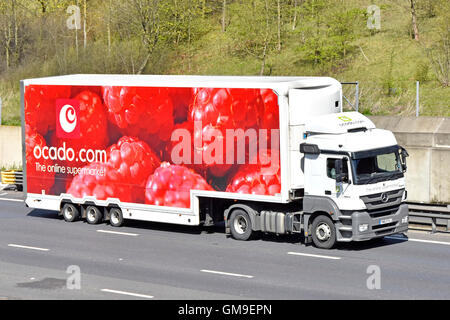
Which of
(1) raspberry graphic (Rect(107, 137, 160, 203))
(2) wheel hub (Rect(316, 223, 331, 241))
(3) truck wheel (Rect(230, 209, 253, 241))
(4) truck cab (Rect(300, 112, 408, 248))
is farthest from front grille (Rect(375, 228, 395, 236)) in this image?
(1) raspberry graphic (Rect(107, 137, 160, 203))

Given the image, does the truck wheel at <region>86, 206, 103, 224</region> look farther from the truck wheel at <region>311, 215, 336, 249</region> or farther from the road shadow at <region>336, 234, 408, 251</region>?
the road shadow at <region>336, 234, 408, 251</region>

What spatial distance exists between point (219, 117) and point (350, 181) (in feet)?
12.7

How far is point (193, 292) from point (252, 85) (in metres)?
6.32

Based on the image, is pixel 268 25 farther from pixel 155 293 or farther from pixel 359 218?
pixel 155 293

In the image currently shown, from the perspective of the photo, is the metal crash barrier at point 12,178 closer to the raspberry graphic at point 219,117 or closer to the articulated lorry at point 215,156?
the articulated lorry at point 215,156

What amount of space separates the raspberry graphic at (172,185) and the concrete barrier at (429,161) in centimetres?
661

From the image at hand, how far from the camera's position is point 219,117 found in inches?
852

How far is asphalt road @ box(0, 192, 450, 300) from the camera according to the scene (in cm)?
1656

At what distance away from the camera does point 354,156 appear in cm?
1984

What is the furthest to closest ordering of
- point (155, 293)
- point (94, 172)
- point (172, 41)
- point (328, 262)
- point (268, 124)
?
point (172, 41) → point (94, 172) → point (268, 124) → point (328, 262) → point (155, 293)

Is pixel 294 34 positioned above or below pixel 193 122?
above

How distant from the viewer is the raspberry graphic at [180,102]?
72.9 ft

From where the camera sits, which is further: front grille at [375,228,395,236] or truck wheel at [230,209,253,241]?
truck wheel at [230,209,253,241]

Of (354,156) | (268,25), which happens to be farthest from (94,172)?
(268,25)
